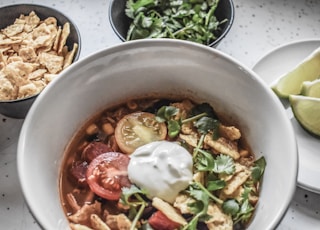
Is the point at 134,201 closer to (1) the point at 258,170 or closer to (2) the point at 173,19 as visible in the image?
(1) the point at 258,170

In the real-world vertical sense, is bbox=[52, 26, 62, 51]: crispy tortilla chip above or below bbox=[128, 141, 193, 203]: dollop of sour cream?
above

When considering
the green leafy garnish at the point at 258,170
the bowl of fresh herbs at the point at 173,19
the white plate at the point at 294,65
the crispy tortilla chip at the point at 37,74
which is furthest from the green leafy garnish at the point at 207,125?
the crispy tortilla chip at the point at 37,74

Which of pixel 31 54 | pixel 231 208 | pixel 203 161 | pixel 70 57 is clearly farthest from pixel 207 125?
pixel 31 54

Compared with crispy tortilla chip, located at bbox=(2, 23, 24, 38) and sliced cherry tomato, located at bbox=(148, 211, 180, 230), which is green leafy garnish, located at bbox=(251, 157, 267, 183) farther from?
crispy tortilla chip, located at bbox=(2, 23, 24, 38)

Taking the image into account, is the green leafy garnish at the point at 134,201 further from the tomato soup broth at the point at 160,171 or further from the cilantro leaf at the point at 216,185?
the cilantro leaf at the point at 216,185

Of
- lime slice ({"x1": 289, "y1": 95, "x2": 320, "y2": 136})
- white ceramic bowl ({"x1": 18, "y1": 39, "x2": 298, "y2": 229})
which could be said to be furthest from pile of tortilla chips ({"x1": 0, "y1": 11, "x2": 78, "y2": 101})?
lime slice ({"x1": 289, "y1": 95, "x2": 320, "y2": 136})

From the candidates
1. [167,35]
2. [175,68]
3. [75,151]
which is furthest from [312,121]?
[75,151]
